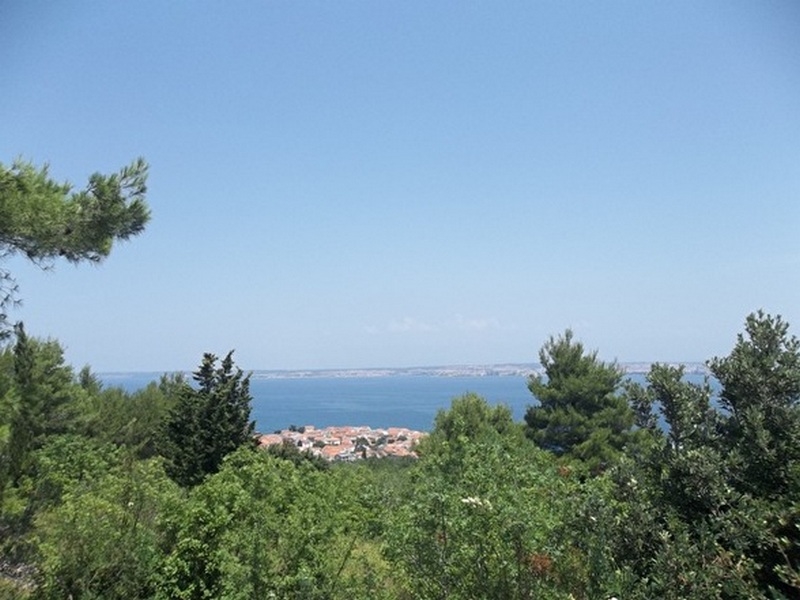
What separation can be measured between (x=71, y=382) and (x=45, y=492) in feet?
40.8

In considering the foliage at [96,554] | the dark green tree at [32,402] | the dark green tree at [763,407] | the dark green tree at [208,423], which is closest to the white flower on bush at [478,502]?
the dark green tree at [763,407]

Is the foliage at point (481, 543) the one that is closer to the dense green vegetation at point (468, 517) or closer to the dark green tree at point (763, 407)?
the dense green vegetation at point (468, 517)

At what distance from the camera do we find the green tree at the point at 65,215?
5.53 meters

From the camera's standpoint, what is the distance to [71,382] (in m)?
21.3

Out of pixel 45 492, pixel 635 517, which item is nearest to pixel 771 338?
pixel 635 517

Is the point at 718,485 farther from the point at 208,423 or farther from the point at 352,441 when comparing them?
the point at 352,441

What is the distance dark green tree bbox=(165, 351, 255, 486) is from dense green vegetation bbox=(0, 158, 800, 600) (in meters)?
4.17

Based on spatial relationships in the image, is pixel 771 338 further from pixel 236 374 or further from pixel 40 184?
pixel 236 374

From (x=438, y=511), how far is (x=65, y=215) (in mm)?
4679

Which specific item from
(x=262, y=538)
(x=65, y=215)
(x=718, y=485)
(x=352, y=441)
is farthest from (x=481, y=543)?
(x=352, y=441)

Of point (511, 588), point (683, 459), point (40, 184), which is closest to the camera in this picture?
point (683, 459)

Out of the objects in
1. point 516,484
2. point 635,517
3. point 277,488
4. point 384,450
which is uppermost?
point 635,517

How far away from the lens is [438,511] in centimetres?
469

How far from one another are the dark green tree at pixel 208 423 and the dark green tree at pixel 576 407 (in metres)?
9.64
